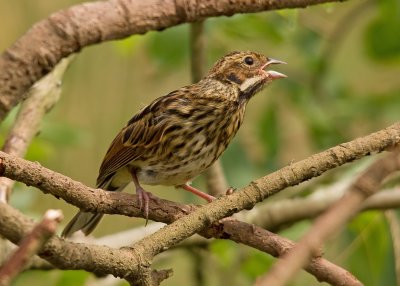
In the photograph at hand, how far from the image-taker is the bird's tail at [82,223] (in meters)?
3.60

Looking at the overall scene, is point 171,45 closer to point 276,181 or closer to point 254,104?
point 254,104

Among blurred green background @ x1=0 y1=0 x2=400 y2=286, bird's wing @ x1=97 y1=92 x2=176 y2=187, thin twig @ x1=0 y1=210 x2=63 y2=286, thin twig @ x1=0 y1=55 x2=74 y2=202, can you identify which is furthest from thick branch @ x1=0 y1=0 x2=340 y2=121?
thin twig @ x1=0 y1=210 x2=63 y2=286

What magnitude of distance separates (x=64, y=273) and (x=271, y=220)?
3.10 feet

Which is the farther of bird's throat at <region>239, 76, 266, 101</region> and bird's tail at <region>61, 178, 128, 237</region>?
Result: bird's throat at <region>239, 76, 266, 101</region>

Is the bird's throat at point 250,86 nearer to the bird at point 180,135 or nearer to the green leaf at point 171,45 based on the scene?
the bird at point 180,135

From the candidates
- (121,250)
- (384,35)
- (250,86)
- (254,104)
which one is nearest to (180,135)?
(250,86)

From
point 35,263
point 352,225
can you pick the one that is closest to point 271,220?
point 352,225

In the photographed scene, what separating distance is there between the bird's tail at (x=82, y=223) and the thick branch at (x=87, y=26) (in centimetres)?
49

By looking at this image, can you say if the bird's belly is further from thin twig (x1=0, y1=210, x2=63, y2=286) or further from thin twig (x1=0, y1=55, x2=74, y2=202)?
thin twig (x1=0, y1=210, x2=63, y2=286)

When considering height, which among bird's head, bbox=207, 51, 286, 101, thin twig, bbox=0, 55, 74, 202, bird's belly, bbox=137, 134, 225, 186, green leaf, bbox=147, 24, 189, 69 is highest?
bird's head, bbox=207, 51, 286, 101

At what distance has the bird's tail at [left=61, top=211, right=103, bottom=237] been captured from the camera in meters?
3.60

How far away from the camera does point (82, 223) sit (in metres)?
3.63

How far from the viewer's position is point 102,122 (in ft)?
20.8

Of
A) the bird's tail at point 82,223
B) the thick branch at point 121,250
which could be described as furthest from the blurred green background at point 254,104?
the thick branch at point 121,250
